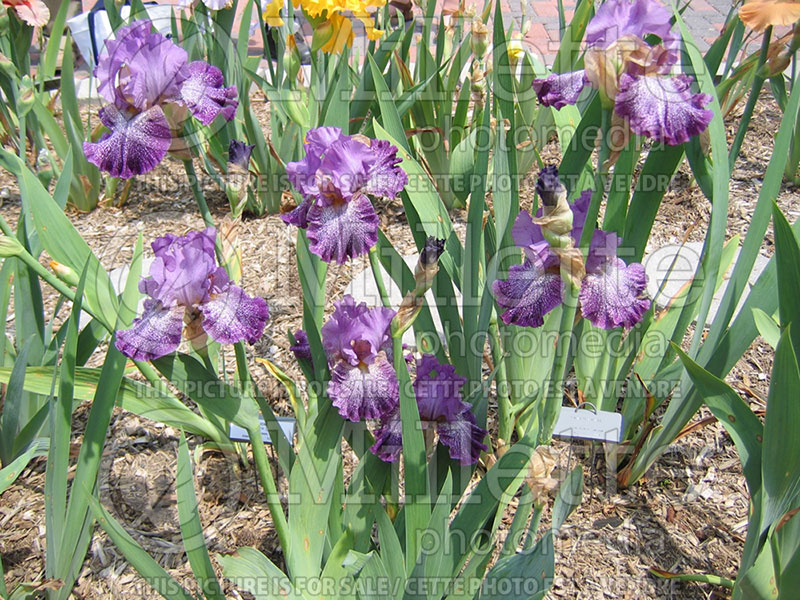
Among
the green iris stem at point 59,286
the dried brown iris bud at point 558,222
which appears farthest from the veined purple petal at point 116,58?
the dried brown iris bud at point 558,222

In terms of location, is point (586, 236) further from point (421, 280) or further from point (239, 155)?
point (239, 155)

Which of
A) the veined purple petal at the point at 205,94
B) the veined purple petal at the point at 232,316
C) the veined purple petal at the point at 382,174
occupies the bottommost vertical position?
the veined purple petal at the point at 232,316

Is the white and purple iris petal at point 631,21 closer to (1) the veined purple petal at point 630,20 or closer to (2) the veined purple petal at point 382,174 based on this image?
(1) the veined purple petal at point 630,20

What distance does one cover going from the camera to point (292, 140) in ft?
7.20

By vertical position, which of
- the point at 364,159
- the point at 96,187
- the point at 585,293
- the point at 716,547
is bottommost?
the point at 716,547

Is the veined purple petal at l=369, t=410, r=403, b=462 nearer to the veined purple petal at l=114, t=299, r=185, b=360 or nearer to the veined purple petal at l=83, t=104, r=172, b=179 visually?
the veined purple petal at l=114, t=299, r=185, b=360

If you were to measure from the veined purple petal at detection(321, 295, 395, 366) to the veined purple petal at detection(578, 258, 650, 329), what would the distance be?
0.27 m

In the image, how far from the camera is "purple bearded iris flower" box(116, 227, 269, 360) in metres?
0.88

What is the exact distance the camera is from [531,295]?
36.0 inches

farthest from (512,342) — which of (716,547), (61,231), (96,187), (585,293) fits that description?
(96,187)

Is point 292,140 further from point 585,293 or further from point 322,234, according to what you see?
point 585,293

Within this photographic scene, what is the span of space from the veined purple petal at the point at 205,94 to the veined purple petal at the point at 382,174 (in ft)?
0.80

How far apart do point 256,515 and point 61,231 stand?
69 cm

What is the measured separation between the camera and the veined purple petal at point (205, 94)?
102 cm
